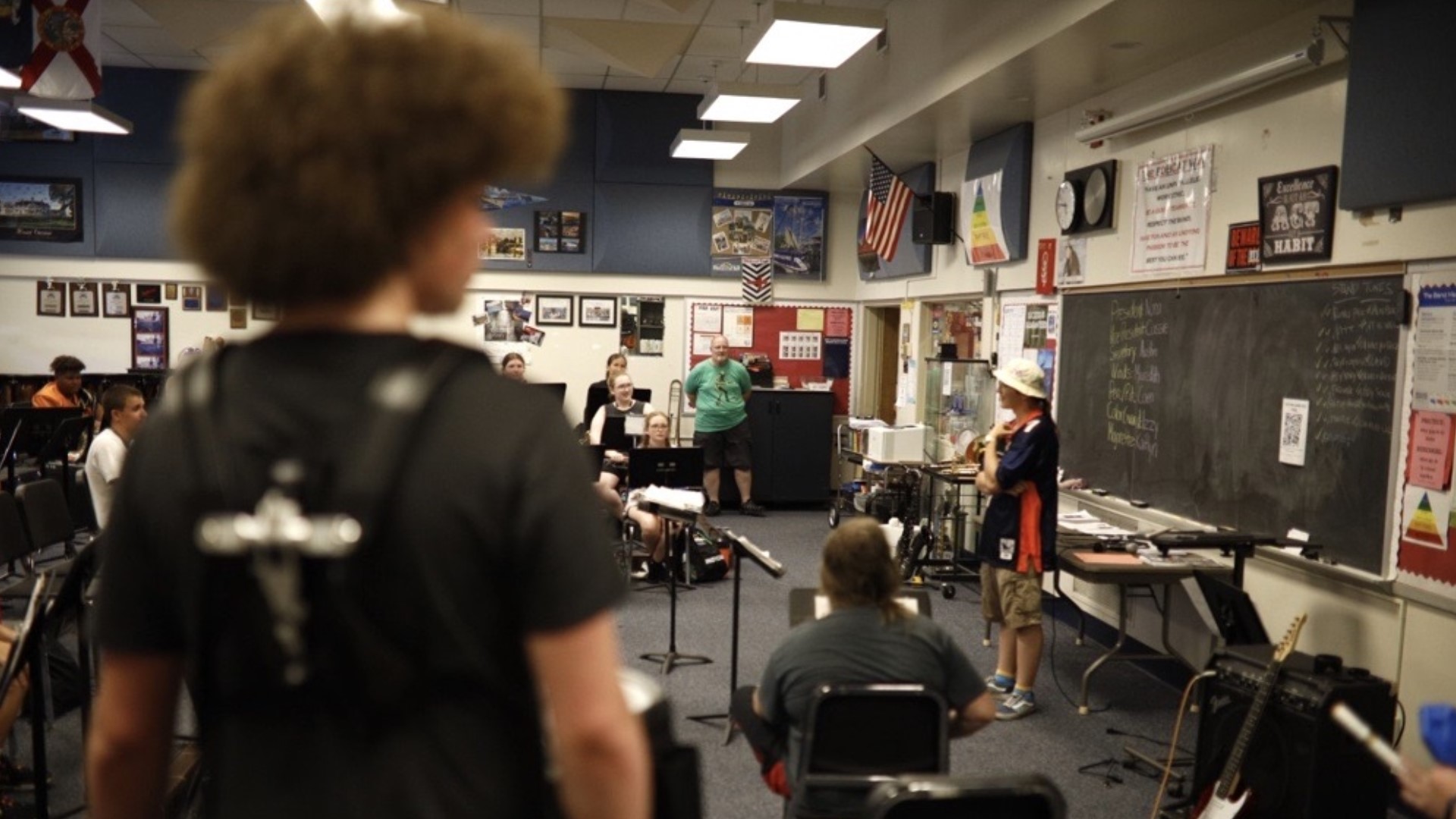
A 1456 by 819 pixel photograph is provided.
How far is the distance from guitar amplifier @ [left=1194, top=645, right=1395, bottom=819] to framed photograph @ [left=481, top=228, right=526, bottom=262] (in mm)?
8029

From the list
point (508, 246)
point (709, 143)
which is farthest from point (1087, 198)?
point (508, 246)

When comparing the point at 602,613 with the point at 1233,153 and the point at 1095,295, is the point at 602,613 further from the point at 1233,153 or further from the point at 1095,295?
the point at 1095,295

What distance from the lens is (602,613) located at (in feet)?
2.86

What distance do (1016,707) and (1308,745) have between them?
1678 millimetres

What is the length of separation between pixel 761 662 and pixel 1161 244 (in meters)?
2.78

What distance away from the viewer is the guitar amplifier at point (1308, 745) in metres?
2.95

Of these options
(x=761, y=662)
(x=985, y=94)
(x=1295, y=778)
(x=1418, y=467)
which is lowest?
(x=761, y=662)

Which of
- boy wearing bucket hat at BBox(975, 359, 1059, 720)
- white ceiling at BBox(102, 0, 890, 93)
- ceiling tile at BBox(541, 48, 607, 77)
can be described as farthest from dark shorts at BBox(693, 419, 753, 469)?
boy wearing bucket hat at BBox(975, 359, 1059, 720)

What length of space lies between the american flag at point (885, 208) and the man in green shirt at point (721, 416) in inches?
60.0

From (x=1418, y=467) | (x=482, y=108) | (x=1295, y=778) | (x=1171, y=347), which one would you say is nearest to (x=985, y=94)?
(x=1171, y=347)

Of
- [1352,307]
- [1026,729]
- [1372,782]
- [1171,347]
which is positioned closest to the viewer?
[1372,782]

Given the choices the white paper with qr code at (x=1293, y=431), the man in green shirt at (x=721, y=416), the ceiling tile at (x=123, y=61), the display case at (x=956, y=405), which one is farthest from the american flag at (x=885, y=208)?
the ceiling tile at (x=123, y=61)

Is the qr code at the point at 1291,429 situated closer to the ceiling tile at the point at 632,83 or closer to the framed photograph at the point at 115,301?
the ceiling tile at the point at 632,83

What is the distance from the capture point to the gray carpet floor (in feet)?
12.6
